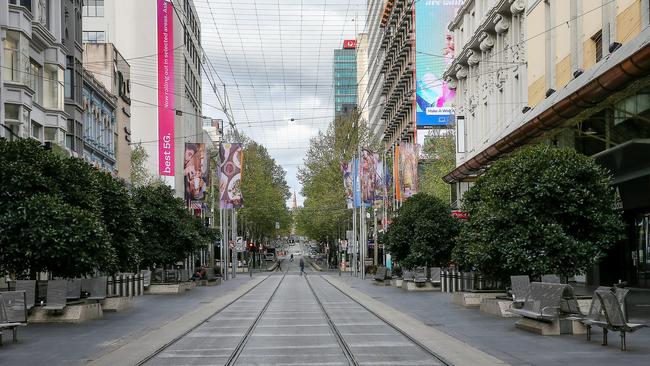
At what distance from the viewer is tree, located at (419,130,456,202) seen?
74.3 meters

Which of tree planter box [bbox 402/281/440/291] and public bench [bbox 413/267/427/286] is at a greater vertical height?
public bench [bbox 413/267/427/286]

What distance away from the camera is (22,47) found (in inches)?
1641

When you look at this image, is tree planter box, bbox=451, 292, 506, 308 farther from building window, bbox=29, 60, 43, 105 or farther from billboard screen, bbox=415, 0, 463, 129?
billboard screen, bbox=415, 0, 463, 129

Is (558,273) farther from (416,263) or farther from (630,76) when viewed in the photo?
(416,263)

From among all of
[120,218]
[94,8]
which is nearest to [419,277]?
[120,218]

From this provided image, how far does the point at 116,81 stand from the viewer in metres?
68.1

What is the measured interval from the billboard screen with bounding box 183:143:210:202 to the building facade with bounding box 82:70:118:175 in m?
5.85

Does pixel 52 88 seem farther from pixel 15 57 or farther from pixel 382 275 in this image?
pixel 382 275

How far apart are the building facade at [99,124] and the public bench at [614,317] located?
42.1 meters

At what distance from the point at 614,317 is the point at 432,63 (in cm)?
8125

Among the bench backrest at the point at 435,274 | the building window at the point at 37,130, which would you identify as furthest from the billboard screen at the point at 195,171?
the bench backrest at the point at 435,274

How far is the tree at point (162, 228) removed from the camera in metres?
43.5

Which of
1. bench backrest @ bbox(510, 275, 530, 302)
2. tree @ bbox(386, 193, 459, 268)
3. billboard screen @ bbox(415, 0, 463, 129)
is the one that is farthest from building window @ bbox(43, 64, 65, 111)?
billboard screen @ bbox(415, 0, 463, 129)

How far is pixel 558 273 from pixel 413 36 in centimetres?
7388
